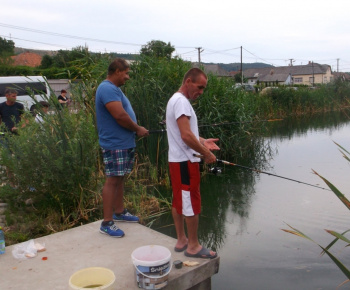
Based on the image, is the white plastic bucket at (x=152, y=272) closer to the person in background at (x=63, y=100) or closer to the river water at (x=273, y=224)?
the river water at (x=273, y=224)

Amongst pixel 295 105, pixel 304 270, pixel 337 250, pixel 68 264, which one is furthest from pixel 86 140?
pixel 295 105

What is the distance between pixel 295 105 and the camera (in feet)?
57.6

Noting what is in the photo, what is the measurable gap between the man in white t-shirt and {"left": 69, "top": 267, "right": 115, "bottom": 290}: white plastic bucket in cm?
66

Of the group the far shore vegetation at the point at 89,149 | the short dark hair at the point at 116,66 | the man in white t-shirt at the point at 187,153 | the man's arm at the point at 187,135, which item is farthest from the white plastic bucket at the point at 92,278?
the short dark hair at the point at 116,66

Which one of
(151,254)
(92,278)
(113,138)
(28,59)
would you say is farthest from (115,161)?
(28,59)

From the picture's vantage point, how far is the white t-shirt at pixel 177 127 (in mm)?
2582

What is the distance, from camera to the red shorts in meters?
2.62

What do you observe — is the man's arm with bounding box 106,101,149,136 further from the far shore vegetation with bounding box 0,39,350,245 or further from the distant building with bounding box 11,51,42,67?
the distant building with bounding box 11,51,42,67

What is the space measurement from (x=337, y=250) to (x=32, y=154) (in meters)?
3.33

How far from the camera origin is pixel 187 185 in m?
2.62

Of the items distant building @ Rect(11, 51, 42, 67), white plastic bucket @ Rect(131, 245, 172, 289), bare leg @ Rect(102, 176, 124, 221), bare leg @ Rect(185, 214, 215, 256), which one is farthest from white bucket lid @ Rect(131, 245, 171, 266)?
distant building @ Rect(11, 51, 42, 67)

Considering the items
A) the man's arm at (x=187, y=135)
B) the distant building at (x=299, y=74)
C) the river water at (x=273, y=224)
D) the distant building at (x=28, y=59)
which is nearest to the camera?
the man's arm at (x=187, y=135)

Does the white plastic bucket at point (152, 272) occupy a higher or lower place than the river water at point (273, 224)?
higher

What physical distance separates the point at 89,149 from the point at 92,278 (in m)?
2.05
